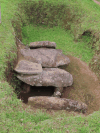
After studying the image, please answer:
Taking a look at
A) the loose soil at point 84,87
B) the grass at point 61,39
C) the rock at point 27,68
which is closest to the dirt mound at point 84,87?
the loose soil at point 84,87

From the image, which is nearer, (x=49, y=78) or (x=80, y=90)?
(x=49, y=78)

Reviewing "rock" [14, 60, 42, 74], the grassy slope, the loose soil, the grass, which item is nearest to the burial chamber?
"rock" [14, 60, 42, 74]

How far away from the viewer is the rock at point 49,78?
23.4ft

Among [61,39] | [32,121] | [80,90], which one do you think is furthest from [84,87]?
[61,39]

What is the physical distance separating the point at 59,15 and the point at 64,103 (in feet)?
33.5

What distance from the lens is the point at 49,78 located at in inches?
286

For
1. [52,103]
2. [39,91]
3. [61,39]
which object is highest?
[61,39]

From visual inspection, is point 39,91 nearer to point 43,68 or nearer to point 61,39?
point 43,68

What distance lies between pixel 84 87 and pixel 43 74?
2997 mm

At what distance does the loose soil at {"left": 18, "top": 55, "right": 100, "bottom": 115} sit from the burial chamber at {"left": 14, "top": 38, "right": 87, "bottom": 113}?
67 centimetres

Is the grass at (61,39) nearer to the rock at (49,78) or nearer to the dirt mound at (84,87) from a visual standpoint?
the dirt mound at (84,87)

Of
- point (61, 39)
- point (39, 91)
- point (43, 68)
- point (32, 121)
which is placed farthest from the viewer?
point (61, 39)

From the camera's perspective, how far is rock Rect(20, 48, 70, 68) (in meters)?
8.07

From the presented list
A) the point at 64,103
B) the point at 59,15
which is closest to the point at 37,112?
the point at 64,103
